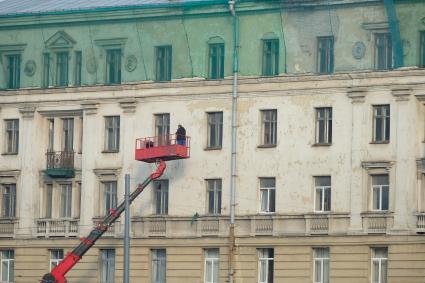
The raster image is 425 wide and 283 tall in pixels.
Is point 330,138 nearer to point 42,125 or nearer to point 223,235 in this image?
point 223,235

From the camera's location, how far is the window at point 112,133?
93.6m

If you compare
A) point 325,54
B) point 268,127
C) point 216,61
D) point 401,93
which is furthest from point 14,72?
point 401,93

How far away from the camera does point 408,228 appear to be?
276ft

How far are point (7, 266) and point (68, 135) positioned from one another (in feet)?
25.6

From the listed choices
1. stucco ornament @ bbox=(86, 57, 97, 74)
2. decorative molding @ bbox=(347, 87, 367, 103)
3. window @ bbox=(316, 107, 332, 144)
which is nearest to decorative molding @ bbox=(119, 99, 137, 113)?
stucco ornament @ bbox=(86, 57, 97, 74)

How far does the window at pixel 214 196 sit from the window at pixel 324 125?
5.99 meters

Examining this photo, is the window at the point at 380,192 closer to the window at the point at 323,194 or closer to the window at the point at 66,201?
the window at the point at 323,194

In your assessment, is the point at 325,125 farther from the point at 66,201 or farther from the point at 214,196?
the point at 66,201

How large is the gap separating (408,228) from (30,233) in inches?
863

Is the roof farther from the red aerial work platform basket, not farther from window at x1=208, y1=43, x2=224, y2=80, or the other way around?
the red aerial work platform basket

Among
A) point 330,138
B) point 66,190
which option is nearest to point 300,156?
point 330,138

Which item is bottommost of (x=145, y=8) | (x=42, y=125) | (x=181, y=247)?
(x=181, y=247)

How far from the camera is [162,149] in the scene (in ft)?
294

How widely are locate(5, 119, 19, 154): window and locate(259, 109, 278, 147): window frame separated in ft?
48.8
